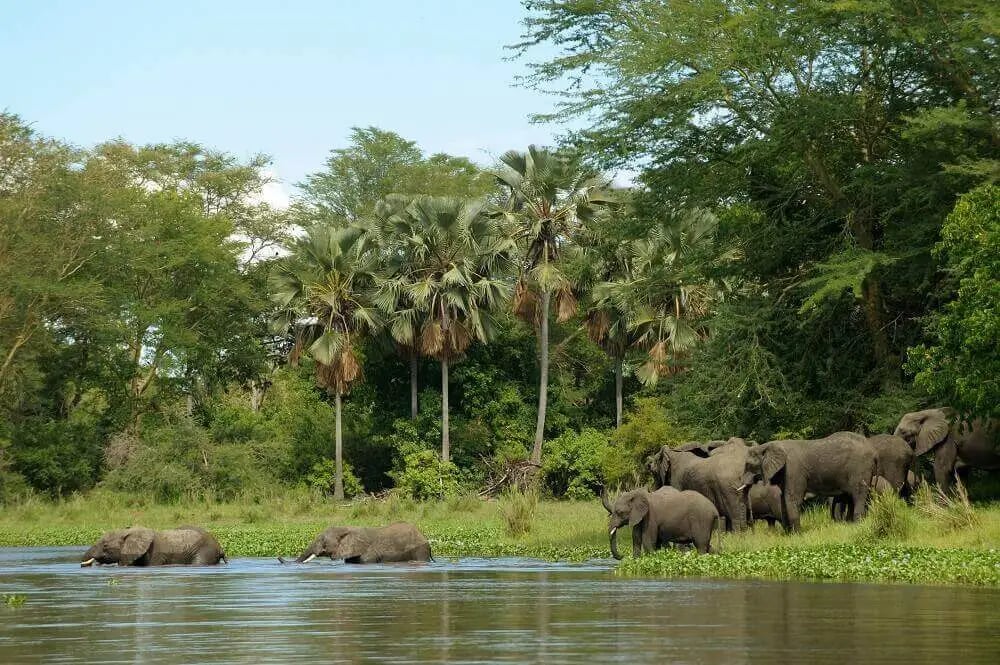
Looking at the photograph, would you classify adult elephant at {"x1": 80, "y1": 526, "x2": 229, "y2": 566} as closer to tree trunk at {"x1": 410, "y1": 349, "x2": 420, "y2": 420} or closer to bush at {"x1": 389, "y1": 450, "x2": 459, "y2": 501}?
bush at {"x1": 389, "y1": 450, "x2": 459, "y2": 501}

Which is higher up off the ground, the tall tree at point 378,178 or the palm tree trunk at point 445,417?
the tall tree at point 378,178

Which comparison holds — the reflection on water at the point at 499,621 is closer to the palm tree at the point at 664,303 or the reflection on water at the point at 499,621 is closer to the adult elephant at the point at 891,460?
the adult elephant at the point at 891,460

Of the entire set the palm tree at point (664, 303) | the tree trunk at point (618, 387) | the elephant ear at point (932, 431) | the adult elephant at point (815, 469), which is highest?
the palm tree at point (664, 303)

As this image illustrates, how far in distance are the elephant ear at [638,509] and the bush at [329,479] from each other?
36077 mm

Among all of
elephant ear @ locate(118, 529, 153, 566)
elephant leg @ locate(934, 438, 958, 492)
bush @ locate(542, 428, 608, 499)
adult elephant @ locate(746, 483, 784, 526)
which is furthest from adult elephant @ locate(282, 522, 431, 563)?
bush @ locate(542, 428, 608, 499)

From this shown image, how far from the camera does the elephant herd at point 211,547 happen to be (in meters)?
27.8

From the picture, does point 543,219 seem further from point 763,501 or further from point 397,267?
point 763,501

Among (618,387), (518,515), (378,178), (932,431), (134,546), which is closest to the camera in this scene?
(134,546)

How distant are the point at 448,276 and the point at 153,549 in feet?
92.8

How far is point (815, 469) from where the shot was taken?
91.9 feet

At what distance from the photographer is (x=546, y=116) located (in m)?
35.8

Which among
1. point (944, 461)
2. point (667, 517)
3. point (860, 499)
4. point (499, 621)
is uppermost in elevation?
point (944, 461)

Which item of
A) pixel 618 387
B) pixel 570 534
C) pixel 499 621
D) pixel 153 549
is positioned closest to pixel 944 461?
pixel 570 534

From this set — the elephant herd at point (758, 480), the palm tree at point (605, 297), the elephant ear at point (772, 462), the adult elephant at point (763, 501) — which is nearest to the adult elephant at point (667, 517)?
the elephant herd at point (758, 480)
